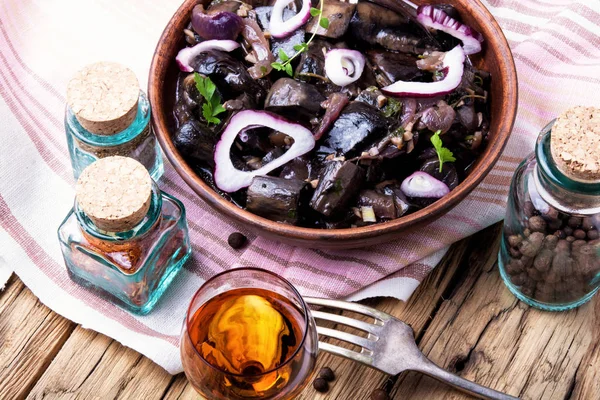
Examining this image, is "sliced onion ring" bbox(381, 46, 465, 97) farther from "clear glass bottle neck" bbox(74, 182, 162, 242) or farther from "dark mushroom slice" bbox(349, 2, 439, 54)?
"clear glass bottle neck" bbox(74, 182, 162, 242)

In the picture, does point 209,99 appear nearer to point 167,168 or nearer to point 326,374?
point 167,168

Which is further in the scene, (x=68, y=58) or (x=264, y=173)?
(x=68, y=58)

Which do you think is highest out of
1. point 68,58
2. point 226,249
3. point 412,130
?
point 412,130

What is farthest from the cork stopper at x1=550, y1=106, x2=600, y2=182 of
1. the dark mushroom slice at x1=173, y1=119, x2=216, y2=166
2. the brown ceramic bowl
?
the dark mushroom slice at x1=173, y1=119, x2=216, y2=166

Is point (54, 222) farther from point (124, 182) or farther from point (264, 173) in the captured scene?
point (264, 173)

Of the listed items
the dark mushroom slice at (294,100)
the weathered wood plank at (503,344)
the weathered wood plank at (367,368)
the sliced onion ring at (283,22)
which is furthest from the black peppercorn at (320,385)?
the sliced onion ring at (283,22)

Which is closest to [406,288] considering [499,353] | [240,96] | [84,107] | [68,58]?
[499,353]
